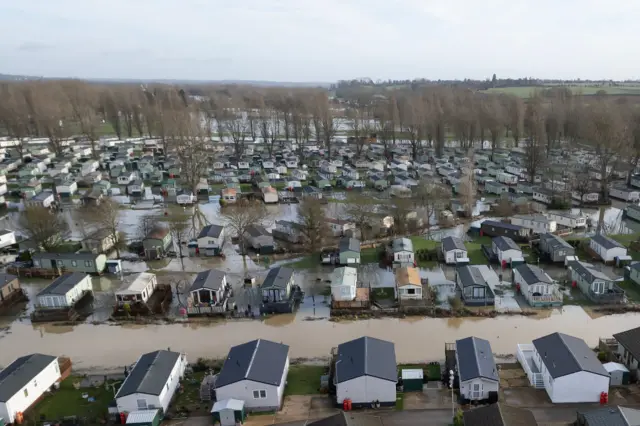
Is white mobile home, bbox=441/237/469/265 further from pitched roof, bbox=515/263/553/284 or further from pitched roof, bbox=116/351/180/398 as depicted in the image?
pitched roof, bbox=116/351/180/398

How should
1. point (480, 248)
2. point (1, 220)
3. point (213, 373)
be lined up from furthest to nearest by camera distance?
point (1, 220)
point (480, 248)
point (213, 373)

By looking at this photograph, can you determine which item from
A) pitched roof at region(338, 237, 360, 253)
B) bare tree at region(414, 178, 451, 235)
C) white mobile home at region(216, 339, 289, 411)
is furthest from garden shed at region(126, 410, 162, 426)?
bare tree at region(414, 178, 451, 235)

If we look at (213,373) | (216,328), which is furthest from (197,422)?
(216,328)

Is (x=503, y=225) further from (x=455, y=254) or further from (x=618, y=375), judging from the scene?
(x=618, y=375)

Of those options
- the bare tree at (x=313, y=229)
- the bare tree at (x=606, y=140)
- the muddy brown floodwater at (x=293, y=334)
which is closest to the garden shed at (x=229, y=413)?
the muddy brown floodwater at (x=293, y=334)

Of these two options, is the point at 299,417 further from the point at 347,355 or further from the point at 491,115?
the point at 491,115

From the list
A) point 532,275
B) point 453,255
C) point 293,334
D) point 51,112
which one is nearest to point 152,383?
point 293,334
